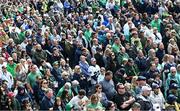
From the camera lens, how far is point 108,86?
52.7 feet

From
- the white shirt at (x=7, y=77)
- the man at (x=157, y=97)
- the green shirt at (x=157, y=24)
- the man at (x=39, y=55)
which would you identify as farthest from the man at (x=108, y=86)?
the green shirt at (x=157, y=24)

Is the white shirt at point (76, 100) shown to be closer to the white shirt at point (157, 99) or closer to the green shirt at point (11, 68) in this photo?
the white shirt at point (157, 99)

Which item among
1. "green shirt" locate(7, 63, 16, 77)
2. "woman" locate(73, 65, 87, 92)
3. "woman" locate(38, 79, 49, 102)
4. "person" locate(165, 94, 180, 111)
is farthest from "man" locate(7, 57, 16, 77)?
"person" locate(165, 94, 180, 111)

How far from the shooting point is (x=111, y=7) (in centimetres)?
2658

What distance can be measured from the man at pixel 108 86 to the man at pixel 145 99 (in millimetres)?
1302

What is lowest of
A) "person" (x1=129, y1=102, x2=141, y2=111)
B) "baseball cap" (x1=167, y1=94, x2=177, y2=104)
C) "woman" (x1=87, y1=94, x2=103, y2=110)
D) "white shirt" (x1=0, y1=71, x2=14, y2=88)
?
"person" (x1=129, y1=102, x2=141, y2=111)

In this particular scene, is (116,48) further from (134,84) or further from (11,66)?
(134,84)

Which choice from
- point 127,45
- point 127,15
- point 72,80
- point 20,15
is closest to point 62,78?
point 72,80

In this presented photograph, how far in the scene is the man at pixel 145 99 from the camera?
1414 centimetres

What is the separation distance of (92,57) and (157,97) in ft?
16.4

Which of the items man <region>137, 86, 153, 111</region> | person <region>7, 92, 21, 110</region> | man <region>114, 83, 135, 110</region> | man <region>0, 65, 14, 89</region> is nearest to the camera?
man <region>137, 86, 153, 111</region>

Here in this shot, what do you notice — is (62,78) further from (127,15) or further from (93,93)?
(127,15)

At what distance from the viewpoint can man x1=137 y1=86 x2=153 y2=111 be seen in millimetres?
14137

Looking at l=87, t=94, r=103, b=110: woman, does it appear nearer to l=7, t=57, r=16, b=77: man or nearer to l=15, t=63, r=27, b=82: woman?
l=15, t=63, r=27, b=82: woman
